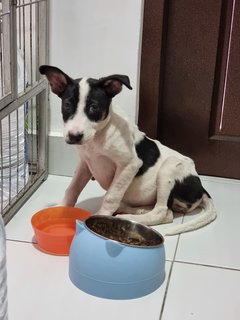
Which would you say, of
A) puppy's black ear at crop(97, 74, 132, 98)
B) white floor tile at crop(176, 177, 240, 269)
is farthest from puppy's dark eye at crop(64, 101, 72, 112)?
white floor tile at crop(176, 177, 240, 269)

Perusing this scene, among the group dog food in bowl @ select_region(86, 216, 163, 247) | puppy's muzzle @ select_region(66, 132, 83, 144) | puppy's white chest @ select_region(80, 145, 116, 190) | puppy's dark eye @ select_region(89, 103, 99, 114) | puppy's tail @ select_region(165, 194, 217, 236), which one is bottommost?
puppy's tail @ select_region(165, 194, 217, 236)

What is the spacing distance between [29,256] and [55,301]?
0.25m

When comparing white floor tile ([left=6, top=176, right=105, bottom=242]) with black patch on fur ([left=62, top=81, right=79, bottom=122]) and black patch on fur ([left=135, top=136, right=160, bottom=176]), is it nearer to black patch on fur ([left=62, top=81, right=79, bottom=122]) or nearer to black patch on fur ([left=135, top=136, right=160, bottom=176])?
black patch on fur ([left=135, top=136, right=160, bottom=176])

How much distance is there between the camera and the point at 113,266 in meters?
1.51

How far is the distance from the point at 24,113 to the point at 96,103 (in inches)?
20.4

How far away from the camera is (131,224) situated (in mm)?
1703

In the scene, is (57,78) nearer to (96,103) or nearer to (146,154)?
(96,103)

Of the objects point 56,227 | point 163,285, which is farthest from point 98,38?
point 163,285

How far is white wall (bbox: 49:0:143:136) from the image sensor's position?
6.84 feet

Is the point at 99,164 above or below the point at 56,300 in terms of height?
above

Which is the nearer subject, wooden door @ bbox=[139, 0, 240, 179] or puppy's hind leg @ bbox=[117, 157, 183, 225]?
puppy's hind leg @ bbox=[117, 157, 183, 225]

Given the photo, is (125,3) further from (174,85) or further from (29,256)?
(29,256)

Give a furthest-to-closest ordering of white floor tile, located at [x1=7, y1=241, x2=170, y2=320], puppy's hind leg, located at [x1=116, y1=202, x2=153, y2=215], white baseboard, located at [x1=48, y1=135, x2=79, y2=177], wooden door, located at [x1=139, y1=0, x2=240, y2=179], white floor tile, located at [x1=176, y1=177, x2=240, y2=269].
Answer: white baseboard, located at [x1=48, y1=135, x2=79, y2=177] < wooden door, located at [x1=139, y1=0, x2=240, y2=179] < puppy's hind leg, located at [x1=116, y1=202, x2=153, y2=215] < white floor tile, located at [x1=176, y1=177, x2=240, y2=269] < white floor tile, located at [x1=7, y1=241, x2=170, y2=320]

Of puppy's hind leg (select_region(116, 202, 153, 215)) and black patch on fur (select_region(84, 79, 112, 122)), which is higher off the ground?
black patch on fur (select_region(84, 79, 112, 122))
